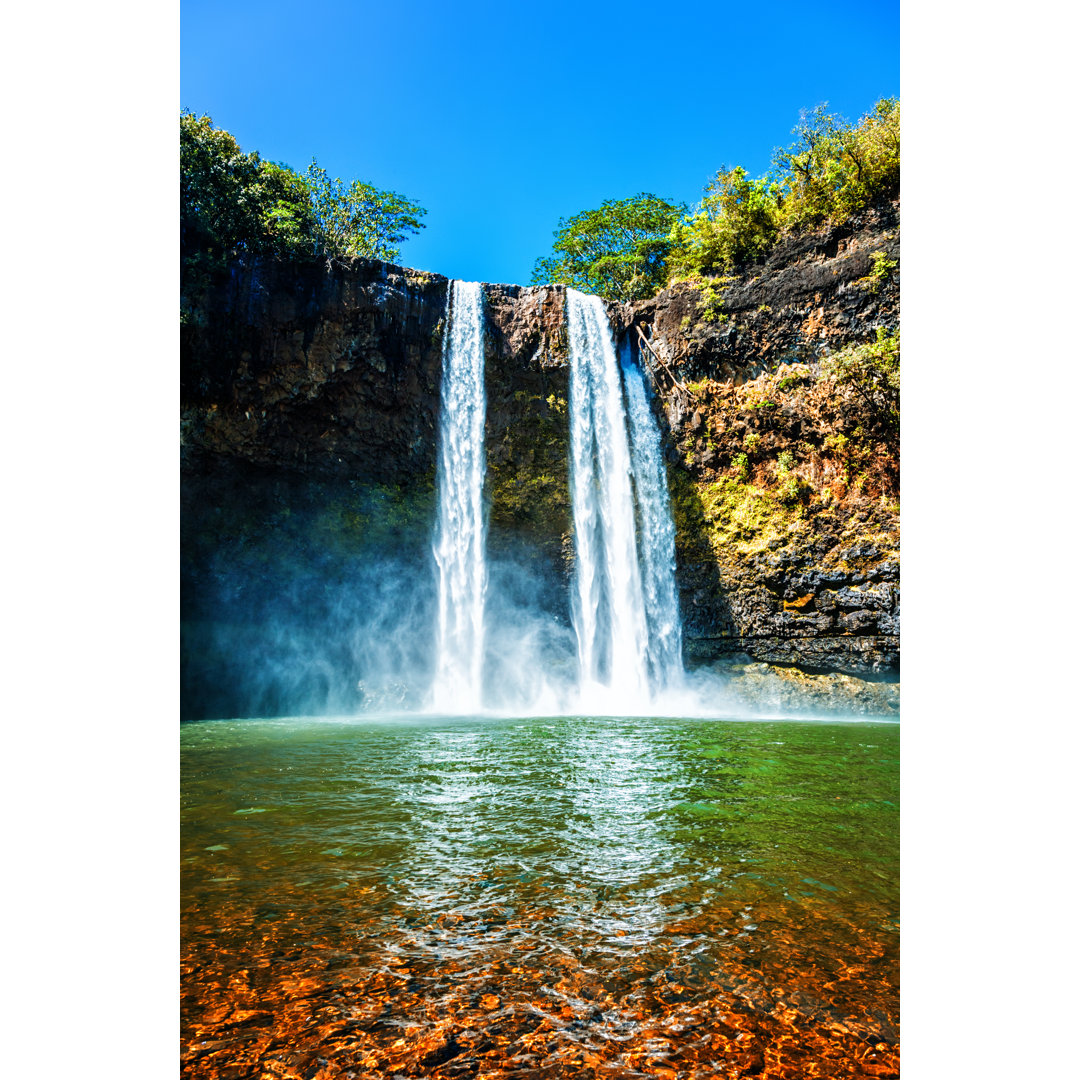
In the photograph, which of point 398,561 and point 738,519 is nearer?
point 738,519

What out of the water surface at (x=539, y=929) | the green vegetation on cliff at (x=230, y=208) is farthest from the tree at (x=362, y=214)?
the water surface at (x=539, y=929)

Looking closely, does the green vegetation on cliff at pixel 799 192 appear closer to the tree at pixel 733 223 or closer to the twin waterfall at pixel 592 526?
the tree at pixel 733 223

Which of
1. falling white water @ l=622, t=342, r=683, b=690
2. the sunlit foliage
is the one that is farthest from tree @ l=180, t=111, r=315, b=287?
the sunlit foliage

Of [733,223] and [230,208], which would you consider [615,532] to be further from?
[230,208]

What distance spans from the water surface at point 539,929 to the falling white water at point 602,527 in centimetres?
909

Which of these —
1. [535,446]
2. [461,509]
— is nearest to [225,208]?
[461,509]

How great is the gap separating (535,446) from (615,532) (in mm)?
2714

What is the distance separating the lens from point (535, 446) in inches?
609

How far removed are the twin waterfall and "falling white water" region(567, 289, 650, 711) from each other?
2 cm

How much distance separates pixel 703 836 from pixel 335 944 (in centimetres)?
203

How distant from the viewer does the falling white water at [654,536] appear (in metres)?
14.2

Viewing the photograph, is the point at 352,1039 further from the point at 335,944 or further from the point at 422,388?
the point at 422,388
